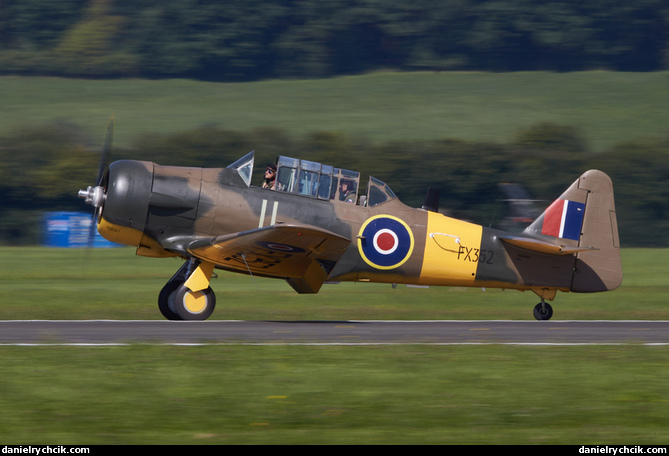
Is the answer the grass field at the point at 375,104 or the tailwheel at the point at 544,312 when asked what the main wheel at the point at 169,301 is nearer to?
the tailwheel at the point at 544,312

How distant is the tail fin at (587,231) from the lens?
16.0m

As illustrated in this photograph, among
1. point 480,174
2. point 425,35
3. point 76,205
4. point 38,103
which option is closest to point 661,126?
point 480,174

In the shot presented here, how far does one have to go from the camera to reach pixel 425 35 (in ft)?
234

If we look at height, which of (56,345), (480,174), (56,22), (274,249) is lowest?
(56,345)

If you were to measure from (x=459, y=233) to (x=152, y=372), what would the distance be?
24.7ft

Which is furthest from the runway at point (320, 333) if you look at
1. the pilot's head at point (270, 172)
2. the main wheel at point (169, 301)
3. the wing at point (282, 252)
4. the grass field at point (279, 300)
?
the grass field at point (279, 300)

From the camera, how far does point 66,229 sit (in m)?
35.6

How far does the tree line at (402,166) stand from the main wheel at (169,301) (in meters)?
23.2

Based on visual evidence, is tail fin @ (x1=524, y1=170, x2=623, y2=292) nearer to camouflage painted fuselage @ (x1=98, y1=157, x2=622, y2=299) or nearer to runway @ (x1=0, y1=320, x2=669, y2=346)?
camouflage painted fuselage @ (x1=98, y1=157, x2=622, y2=299)

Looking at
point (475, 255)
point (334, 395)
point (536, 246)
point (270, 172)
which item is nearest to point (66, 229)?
point (270, 172)

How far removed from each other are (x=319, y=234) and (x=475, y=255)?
3455 millimetres

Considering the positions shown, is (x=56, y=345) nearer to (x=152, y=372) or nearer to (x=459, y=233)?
(x=152, y=372)

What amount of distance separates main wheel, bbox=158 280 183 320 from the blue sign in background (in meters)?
19.7

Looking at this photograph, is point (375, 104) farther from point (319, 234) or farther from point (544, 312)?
point (319, 234)
